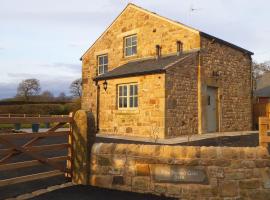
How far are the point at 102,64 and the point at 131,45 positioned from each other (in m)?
3.09

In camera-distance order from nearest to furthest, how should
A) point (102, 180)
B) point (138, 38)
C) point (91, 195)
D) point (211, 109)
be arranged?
point (91, 195)
point (102, 180)
point (211, 109)
point (138, 38)

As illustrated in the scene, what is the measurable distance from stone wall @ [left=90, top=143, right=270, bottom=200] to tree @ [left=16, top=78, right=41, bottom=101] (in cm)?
5689

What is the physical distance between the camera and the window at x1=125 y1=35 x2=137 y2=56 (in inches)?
754

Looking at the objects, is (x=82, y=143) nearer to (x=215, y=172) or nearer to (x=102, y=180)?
(x=102, y=180)

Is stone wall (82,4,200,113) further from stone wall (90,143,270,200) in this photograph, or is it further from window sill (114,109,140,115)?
stone wall (90,143,270,200)

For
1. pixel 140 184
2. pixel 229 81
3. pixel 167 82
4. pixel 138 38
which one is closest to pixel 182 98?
pixel 167 82

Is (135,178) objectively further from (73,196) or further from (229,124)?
(229,124)

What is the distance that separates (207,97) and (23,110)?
818 inches

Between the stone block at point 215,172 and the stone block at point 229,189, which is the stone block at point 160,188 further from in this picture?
the stone block at point 229,189

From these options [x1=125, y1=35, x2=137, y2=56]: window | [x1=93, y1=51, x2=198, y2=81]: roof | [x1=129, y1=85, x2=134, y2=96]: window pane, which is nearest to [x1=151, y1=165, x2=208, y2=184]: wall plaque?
[x1=93, y1=51, x2=198, y2=81]: roof

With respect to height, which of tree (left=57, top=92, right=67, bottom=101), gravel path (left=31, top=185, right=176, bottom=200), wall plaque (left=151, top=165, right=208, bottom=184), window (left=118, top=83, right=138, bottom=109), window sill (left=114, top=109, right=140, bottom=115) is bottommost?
gravel path (left=31, top=185, right=176, bottom=200)

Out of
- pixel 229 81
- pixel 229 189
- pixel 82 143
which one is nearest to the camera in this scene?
pixel 229 189

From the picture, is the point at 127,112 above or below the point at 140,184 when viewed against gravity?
above

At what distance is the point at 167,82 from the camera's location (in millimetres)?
14156
